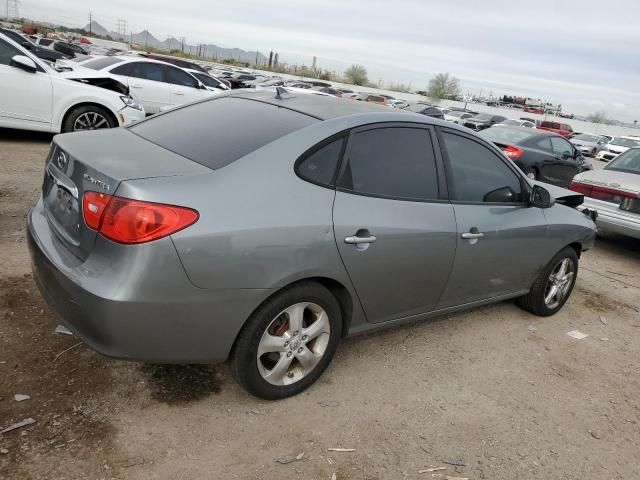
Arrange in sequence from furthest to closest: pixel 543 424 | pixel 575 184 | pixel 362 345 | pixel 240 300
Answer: pixel 575 184 < pixel 362 345 < pixel 543 424 < pixel 240 300

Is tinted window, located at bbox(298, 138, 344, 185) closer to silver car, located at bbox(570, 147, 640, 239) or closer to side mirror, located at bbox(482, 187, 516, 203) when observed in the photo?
side mirror, located at bbox(482, 187, 516, 203)

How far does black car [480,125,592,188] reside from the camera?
1123cm

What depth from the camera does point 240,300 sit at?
2.56 meters

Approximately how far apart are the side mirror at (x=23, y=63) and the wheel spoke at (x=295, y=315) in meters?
6.95

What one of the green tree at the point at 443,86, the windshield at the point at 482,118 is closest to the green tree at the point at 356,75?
the green tree at the point at 443,86

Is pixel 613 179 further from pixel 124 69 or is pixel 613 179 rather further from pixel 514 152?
pixel 124 69

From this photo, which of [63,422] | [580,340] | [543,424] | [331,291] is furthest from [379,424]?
[580,340]

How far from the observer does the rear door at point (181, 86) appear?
39.4 ft

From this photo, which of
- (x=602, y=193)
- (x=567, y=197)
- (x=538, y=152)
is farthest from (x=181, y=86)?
(x=567, y=197)

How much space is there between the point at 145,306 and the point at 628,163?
7.75 m

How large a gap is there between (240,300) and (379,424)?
108cm

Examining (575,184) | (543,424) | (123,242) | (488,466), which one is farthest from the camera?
(575,184)

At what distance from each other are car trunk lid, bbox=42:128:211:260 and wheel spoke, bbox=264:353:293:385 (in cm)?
108

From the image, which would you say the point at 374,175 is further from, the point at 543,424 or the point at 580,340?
the point at 580,340
